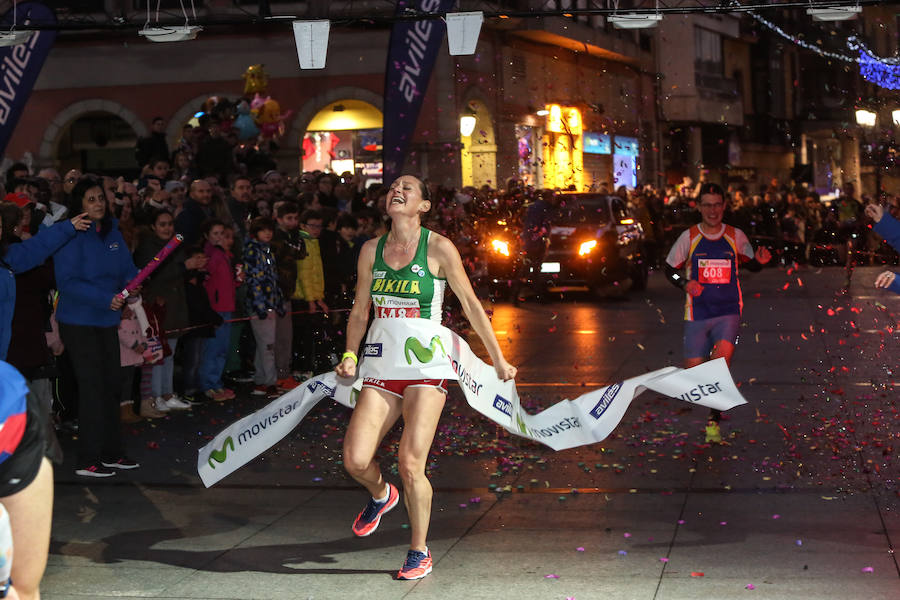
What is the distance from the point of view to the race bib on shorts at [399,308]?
700 cm

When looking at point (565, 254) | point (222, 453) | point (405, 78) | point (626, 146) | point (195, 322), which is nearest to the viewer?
Result: point (222, 453)

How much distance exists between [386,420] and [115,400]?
3.25 metres

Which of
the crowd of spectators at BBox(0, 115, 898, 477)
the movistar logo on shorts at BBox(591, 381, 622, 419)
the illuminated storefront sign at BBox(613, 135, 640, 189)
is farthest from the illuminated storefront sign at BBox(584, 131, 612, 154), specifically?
the movistar logo on shorts at BBox(591, 381, 622, 419)

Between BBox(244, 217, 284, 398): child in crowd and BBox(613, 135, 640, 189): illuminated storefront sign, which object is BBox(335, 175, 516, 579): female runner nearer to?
BBox(244, 217, 284, 398): child in crowd

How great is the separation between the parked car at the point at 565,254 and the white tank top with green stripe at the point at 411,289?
16.4 m

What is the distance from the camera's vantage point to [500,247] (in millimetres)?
24031

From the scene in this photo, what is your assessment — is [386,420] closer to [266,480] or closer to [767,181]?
[266,480]

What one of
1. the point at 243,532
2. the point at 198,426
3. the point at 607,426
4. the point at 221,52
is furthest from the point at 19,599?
the point at 221,52

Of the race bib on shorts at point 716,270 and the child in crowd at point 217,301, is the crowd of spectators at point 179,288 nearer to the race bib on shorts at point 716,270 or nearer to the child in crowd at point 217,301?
the child in crowd at point 217,301

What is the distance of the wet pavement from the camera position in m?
6.62

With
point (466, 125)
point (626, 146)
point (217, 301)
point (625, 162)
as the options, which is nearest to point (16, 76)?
point (217, 301)

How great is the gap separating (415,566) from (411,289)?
1.34 m

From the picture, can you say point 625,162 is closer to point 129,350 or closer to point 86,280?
point 129,350

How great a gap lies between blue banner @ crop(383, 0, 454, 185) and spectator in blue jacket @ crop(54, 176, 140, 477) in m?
9.95
